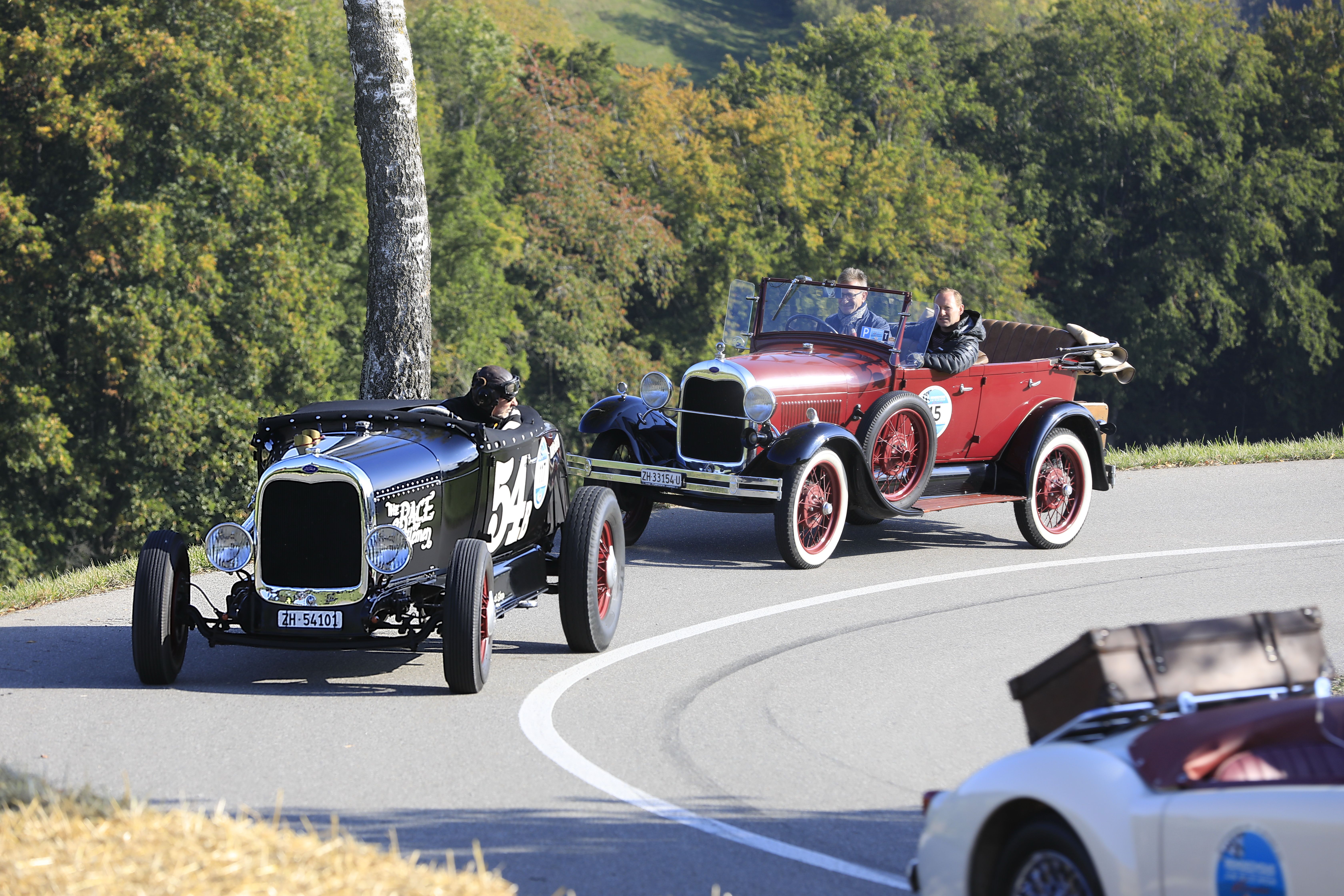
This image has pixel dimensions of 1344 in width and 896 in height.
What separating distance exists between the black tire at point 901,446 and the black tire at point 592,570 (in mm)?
3026

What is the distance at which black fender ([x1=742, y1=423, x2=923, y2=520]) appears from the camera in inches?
416

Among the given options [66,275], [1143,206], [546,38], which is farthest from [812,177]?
[546,38]

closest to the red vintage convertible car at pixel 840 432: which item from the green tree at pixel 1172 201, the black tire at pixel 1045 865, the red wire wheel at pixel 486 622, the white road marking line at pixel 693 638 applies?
the white road marking line at pixel 693 638

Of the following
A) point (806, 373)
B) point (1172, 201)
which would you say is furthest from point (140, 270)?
point (1172, 201)

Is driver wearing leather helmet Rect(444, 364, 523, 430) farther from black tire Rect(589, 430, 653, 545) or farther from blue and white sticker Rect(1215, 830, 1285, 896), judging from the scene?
blue and white sticker Rect(1215, 830, 1285, 896)

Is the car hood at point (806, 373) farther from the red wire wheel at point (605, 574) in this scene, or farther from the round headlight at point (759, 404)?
the red wire wheel at point (605, 574)

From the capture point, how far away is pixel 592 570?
26.5ft

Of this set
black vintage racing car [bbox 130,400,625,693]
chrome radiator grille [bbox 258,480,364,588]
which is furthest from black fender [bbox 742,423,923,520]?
chrome radiator grille [bbox 258,480,364,588]

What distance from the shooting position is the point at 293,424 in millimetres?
8078

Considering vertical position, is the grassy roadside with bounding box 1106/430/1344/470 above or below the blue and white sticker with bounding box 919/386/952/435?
below

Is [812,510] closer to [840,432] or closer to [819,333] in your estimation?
[840,432]

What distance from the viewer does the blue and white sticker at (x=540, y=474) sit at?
8680mm

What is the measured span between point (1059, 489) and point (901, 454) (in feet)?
5.23

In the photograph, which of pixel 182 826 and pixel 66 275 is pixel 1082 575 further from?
pixel 66 275
